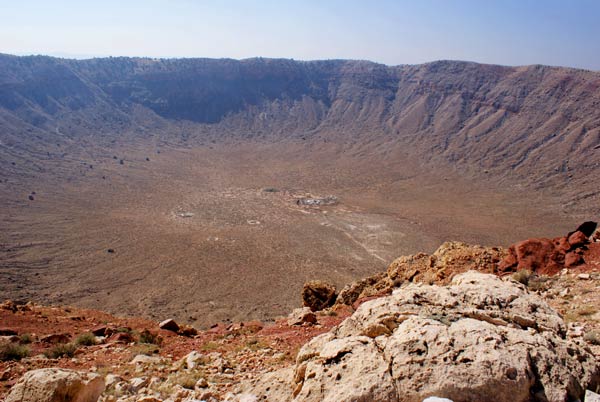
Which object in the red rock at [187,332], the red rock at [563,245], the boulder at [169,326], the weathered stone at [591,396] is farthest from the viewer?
the boulder at [169,326]

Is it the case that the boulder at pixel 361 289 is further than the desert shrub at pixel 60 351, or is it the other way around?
the boulder at pixel 361 289

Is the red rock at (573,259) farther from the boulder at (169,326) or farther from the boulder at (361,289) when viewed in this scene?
the boulder at (169,326)

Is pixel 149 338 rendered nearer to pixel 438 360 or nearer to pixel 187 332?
pixel 187 332

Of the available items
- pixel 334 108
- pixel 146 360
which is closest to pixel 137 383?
pixel 146 360

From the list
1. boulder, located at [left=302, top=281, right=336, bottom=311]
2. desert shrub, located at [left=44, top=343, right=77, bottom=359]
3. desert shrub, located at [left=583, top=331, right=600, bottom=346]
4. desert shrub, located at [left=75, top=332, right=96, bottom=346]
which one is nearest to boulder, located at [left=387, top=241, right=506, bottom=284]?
boulder, located at [left=302, top=281, right=336, bottom=311]

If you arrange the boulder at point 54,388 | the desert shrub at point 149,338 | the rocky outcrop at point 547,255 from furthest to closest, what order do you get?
the rocky outcrop at point 547,255
the desert shrub at point 149,338
the boulder at point 54,388

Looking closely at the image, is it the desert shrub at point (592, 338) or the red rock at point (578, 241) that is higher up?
the red rock at point (578, 241)

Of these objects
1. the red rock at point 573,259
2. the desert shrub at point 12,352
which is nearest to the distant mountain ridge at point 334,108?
the red rock at point 573,259
